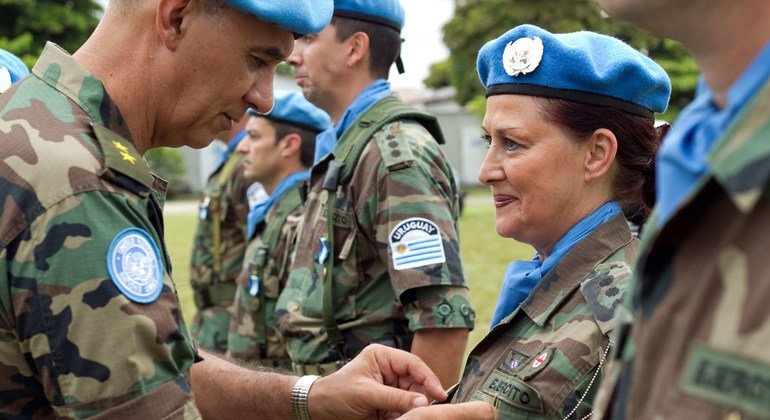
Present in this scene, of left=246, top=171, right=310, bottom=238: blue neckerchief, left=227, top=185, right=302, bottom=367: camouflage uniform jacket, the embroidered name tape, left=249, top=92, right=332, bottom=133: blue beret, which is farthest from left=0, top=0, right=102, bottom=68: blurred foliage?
the embroidered name tape

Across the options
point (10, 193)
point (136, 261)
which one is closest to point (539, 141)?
point (136, 261)

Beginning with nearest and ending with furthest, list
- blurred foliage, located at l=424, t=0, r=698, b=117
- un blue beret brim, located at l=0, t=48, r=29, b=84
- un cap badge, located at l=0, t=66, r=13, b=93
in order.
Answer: un cap badge, located at l=0, t=66, r=13, b=93, un blue beret brim, located at l=0, t=48, r=29, b=84, blurred foliage, located at l=424, t=0, r=698, b=117

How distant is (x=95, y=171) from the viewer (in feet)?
6.43

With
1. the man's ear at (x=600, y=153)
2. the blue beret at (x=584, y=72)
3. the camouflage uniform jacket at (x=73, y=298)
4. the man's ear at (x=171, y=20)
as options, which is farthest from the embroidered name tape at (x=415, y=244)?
the camouflage uniform jacket at (x=73, y=298)

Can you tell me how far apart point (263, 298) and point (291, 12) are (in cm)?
343

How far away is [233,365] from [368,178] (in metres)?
1.19

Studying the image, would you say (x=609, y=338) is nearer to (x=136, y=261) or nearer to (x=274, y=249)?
(x=136, y=261)

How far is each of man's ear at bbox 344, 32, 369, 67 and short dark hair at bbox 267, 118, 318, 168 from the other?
→ 1883 mm

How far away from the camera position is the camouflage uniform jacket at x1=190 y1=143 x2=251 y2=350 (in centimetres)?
663

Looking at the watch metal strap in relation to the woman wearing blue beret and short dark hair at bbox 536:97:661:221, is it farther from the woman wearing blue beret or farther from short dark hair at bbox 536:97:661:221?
short dark hair at bbox 536:97:661:221

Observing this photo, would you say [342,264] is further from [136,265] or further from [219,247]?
[219,247]

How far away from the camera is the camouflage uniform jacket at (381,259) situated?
384 centimetres

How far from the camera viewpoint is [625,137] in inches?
110

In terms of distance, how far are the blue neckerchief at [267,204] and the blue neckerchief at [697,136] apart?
15.5ft
